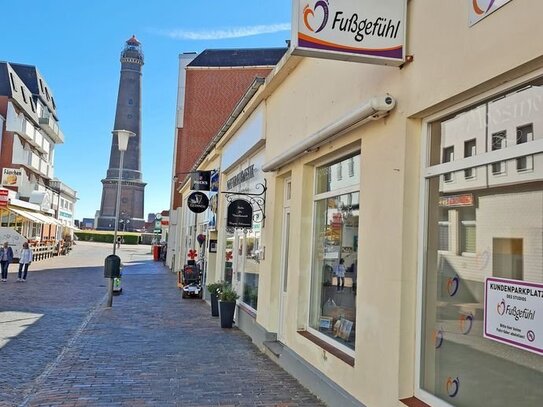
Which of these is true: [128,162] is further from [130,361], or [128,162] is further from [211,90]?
[130,361]

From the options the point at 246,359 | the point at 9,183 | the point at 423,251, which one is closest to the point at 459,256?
the point at 423,251

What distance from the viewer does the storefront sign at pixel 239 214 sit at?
963 centimetres

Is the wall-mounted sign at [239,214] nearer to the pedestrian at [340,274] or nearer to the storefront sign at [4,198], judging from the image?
the pedestrian at [340,274]

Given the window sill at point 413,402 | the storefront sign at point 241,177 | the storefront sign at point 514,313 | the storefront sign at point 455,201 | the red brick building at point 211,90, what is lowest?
the window sill at point 413,402

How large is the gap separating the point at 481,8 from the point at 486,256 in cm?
168

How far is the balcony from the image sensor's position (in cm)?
5038

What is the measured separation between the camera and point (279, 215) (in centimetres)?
853

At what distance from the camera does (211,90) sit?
32.9 m

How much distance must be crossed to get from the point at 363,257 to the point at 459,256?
4.52 feet

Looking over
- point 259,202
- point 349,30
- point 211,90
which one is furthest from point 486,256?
point 211,90

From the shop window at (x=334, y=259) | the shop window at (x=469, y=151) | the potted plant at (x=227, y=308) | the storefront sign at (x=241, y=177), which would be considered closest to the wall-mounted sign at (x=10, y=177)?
the storefront sign at (x=241, y=177)

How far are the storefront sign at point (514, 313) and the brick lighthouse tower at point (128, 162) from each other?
77256 mm

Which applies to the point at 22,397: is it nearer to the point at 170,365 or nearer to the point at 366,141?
the point at 170,365

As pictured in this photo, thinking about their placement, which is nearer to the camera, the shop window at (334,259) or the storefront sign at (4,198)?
the shop window at (334,259)
